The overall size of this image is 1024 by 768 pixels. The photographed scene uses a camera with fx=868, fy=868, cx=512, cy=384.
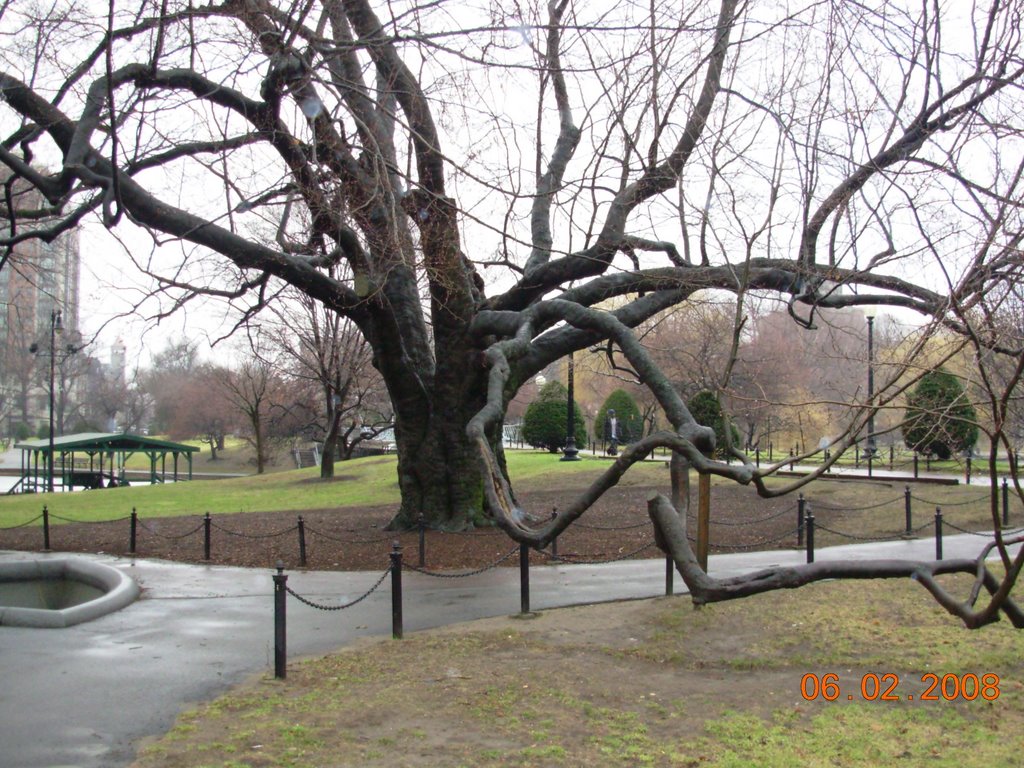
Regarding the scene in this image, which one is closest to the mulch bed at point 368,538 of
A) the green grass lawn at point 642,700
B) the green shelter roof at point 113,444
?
the green grass lawn at point 642,700

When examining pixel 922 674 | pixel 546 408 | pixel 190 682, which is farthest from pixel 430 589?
pixel 546 408

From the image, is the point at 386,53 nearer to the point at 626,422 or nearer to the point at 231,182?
the point at 231,182

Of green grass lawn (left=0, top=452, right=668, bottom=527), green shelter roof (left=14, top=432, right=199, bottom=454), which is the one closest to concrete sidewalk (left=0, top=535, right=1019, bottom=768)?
green grass lawn (left=0, top=452, right=668, bottom=527)

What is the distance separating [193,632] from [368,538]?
7.78 m

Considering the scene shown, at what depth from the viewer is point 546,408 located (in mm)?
40625

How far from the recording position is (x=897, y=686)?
7.26 meters

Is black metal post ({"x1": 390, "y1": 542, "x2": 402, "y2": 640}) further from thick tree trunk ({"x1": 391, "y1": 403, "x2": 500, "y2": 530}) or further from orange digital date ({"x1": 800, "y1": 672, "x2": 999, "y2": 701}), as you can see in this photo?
thick tree trunk ({"x1": 391, "y1": 403, "x2": 500, "y2": 530})

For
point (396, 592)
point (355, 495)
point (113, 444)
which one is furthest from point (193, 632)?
point (113, 444)

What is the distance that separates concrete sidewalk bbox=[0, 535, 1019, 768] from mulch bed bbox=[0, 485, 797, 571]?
0.79 m

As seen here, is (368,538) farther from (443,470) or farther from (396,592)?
(396,592)

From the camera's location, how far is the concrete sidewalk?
6422mm

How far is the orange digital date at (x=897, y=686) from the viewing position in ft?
22.8

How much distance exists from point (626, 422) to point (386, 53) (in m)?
30.7

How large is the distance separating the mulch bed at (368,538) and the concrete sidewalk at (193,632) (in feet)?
2.60
